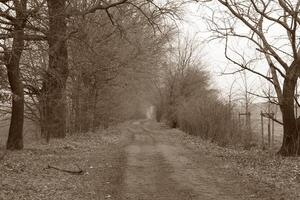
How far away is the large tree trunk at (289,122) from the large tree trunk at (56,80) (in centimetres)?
827

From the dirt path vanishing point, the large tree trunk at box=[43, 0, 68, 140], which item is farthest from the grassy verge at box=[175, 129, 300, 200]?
the large tree trunk at box=[43, 0, 68, 140]

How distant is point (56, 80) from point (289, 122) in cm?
985

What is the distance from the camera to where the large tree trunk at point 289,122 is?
1758 centimetres

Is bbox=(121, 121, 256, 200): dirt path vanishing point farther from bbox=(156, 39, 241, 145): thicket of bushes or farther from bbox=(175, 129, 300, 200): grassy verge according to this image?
bbox=(156, 39, 241, 145): thicket of bushes

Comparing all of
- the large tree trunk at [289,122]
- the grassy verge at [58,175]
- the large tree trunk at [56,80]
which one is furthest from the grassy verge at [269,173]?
the large tree trunk at [56,80]

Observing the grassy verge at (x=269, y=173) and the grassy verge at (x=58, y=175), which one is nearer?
the grassy verge at (x=58, y=175)

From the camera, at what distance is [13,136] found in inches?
739

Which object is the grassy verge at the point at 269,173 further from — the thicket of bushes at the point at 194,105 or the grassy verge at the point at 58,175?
the thicket of bushes at the point at 194,105

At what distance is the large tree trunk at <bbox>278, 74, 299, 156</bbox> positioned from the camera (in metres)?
17.6

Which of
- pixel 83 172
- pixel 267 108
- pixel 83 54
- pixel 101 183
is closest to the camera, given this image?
pixel 101 183

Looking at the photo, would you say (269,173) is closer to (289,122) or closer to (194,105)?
(289,122)

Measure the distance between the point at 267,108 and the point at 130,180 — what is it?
1018cm

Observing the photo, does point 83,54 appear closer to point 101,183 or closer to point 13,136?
point 13,136

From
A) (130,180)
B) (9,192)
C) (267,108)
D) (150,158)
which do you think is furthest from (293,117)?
(9,192)
